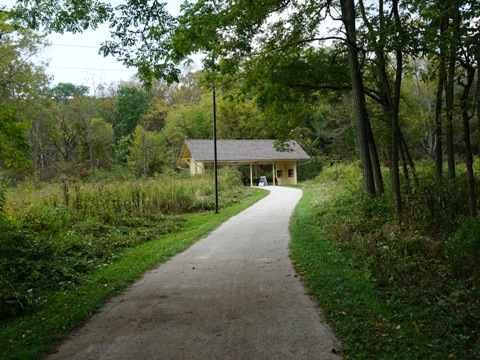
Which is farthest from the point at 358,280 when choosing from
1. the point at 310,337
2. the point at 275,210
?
the point at 275,210

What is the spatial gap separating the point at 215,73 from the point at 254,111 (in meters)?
38.7

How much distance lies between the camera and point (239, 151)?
40625 mm

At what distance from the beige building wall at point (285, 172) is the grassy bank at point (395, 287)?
104 ft

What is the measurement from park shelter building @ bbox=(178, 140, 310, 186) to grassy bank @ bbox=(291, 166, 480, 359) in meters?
28.9

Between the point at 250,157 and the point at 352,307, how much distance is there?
115ft

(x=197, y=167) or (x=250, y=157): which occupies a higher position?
(x=250, y=157)

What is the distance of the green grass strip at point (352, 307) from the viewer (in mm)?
3775

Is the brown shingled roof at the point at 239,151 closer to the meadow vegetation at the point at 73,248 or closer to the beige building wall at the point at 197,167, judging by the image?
the beige building wall at the point at 197,167

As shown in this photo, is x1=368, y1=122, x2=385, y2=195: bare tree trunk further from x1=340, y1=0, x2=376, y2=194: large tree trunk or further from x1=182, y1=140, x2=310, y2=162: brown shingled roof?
x1=182, y1=140, x2=310, y2=162: brown shingled roof

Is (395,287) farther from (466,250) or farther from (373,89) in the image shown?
(373,89)

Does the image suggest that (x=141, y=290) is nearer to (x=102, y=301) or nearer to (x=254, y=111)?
(x=102, y=301)

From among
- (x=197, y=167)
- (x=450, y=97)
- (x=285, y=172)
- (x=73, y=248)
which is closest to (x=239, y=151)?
(x=197, y=167)

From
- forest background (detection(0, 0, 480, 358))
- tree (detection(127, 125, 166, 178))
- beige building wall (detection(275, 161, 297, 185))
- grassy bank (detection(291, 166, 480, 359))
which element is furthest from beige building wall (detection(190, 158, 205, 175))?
grassy bank (detection(291, 166, 480, 359))

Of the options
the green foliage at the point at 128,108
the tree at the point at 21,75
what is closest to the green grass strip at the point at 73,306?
the tree at the point at 21,75
